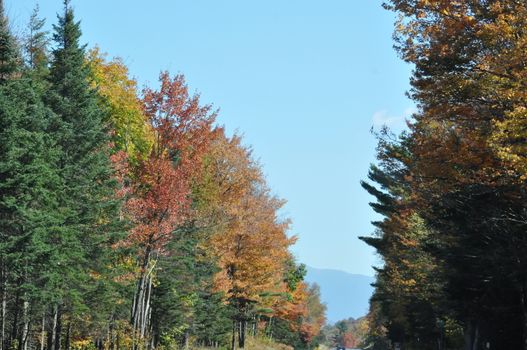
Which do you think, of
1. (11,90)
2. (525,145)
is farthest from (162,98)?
(525,145)

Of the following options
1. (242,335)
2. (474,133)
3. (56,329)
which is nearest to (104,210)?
(56,329)

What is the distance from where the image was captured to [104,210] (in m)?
26.7

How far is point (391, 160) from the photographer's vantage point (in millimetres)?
22906

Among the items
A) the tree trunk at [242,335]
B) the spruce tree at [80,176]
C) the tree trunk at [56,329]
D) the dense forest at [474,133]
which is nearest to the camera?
the dense forest at [474,133]

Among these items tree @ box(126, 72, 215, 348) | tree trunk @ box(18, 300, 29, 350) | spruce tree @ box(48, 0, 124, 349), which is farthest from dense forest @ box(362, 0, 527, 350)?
tree trunk @ box(18, 300, 29, 350)

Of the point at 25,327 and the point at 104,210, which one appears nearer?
the point at 25,327

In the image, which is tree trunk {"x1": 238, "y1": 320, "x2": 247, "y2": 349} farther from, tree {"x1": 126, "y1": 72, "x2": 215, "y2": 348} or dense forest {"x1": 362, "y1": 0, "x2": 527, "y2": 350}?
dense forest {"x1": 362, "y1": 0, "x2": 527, "y2": 350}

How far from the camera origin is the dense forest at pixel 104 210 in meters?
20.5

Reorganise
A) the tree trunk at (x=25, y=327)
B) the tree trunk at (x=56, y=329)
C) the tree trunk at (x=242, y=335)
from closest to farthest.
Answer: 1. the tree trunk at (x=25, y=327)
2. the tree trunk at (x=56, y=329)
3. the tree trunk at (x=242, y=335)

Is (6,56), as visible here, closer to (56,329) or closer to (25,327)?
(25,327)

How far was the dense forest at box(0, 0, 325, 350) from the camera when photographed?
20.5 meters

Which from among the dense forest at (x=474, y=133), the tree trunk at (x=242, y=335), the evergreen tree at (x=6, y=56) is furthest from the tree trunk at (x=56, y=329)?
the tree trunk at (x=242, y=335)

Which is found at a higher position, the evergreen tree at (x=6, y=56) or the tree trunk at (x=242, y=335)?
the evergreen tree at (x=6, y=56)

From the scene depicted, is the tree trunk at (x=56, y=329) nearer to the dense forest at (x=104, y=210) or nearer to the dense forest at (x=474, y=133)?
the dense forest at (x=104, y=210)
